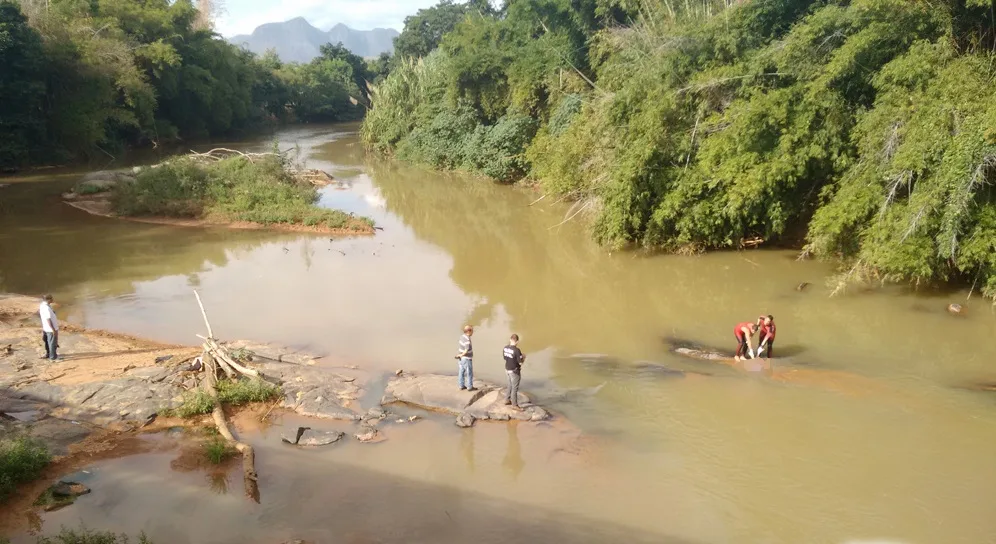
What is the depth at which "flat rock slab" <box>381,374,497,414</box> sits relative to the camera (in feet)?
37.2

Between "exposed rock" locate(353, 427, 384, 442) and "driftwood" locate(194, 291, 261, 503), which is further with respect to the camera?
"exposed rock" locate(353, 427, 384, 442)

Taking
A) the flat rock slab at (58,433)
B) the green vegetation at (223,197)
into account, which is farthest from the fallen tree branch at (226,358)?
the green vegetation at (223,197)

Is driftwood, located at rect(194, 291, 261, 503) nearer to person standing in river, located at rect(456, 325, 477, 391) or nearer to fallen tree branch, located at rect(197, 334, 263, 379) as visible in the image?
fallen tree branch, located at rect(197, 334, 263, 379)

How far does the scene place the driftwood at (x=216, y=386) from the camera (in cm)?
918

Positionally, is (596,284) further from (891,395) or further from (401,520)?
(401,520)

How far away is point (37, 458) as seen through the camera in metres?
9.06

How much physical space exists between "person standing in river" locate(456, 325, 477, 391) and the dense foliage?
34.4 meters

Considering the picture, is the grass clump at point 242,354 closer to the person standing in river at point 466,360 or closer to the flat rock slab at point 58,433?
the flat rock slab at point 58,433

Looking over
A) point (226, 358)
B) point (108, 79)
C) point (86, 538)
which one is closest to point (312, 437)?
point (226, 358)

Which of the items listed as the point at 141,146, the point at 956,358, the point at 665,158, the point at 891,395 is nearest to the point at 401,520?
the point at 891,395

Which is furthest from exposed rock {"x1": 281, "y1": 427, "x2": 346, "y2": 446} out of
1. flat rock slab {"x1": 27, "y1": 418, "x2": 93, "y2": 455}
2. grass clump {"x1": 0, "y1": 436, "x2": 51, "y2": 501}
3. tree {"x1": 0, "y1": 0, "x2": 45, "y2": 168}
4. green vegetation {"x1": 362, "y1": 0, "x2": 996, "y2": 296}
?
tree {"x1": 0, "y1": 0, "x2": 45, "y2": 168}

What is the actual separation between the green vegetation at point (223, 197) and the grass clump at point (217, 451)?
1595 cm

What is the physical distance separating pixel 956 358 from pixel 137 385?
15378 millimetres

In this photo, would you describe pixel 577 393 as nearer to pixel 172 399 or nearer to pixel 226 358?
pixel 226 358
